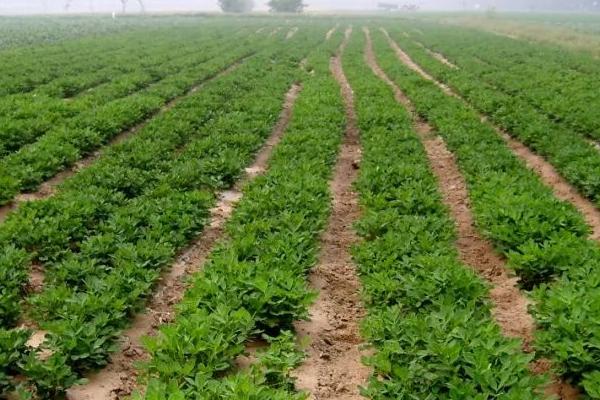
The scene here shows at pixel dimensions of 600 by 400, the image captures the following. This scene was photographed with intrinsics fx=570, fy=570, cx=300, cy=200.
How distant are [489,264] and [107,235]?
523cm

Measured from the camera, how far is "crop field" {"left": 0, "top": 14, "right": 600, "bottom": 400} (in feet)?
16.4

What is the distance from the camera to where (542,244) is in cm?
732

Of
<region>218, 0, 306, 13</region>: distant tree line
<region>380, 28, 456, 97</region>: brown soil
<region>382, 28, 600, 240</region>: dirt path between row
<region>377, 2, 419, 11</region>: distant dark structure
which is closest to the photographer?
<region>382, 28, 600, 240</region>: dirt path between row

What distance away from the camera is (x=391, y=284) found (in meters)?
6.50

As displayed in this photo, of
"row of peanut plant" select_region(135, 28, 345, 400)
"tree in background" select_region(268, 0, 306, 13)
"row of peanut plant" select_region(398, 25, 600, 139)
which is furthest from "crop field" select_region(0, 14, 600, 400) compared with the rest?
"tree in background" select_region(268, 0, 306, 13)

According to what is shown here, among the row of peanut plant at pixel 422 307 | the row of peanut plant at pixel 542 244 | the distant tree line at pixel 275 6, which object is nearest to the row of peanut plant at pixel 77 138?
the row of peanut plant at pixel 422 307

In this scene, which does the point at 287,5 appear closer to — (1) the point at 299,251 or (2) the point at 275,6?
(2) the point at 275,6

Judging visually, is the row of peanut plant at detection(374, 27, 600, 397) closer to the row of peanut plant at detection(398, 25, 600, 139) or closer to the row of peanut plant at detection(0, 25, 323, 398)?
the row of peanut plant at detection(398, 25, 600, 139)

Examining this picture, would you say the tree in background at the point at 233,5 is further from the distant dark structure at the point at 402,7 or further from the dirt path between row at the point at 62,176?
the dirt path between row at the point at 62,176

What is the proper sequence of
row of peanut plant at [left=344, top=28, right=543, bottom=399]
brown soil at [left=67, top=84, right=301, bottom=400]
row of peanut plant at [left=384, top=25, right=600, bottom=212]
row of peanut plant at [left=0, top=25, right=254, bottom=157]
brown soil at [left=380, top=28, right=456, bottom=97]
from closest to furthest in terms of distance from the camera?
row of peanut plant at [left=344, top=28, right=543, bottom=399] → brown soil at [left=67, top=84, right=301, bottom=400] → row of peanut plant at [left=384, top=25, right=600, bottom=212] → row of peanut plant at [left=0, top=25, right=254, bottom=157] → brown soil at [left=380, top=28, right=456, bottom=97]

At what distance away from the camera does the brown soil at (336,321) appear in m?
5.39

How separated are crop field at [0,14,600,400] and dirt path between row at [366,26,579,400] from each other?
32 millimetres

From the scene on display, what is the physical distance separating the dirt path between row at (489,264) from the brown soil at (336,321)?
1.62 metres

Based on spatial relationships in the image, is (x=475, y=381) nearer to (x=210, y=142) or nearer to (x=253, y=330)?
(x=253, y=330)
